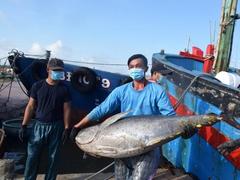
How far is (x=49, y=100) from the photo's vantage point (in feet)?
15.9

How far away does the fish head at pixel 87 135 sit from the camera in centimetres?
373

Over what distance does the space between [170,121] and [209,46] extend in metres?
6.81

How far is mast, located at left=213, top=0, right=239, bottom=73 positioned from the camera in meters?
7.36

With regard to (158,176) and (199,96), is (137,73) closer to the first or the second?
(199,96)

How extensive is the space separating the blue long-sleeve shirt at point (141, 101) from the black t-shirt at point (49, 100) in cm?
92

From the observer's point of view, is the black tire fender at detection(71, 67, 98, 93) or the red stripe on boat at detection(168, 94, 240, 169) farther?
the black tire fender at detection(71, 67, 98, 93)

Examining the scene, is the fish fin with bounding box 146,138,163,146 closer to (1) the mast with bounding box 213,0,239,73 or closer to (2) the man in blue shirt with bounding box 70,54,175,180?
(2) the man in blue shirt with bounding box 70,54,175,180

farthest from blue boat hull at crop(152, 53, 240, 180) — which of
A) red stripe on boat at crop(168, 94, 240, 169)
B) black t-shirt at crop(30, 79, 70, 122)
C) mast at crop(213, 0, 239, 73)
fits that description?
mast at crop(213, 0, 239, 73)

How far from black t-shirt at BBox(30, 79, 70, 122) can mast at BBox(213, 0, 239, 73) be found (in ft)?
12.8

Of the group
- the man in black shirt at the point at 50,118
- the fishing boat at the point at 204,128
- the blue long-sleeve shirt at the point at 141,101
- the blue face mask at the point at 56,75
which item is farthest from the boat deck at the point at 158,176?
the blue long-sleeve shirt at the point at 141,101

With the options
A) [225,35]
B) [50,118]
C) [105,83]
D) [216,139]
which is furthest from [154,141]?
[105,83]

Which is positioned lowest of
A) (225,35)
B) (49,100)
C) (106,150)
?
(106,150)

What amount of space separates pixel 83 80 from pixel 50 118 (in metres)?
5.50

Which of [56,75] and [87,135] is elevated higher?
[56,75]
